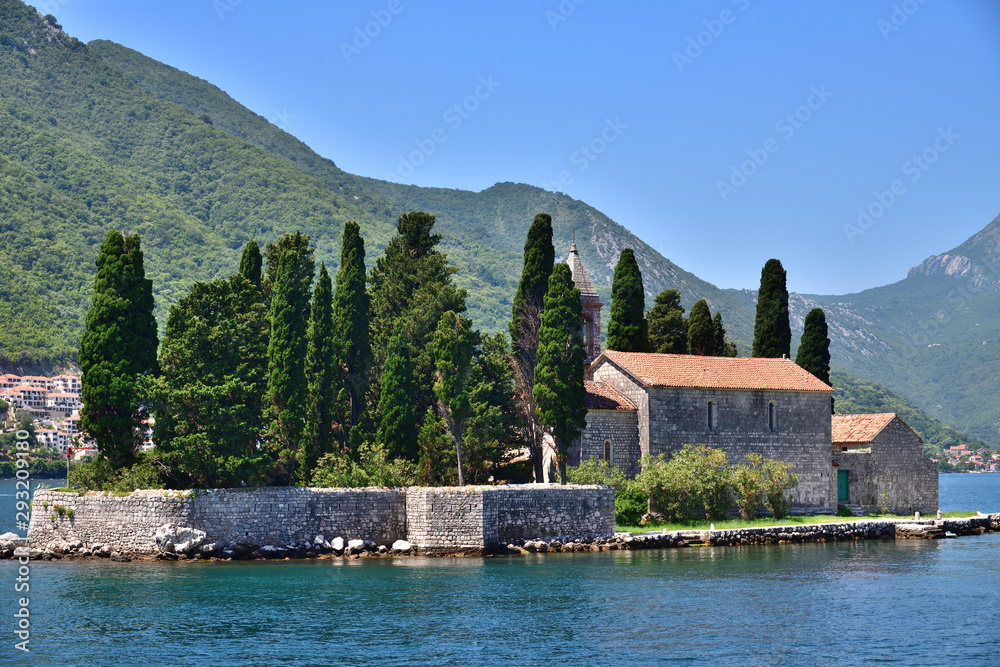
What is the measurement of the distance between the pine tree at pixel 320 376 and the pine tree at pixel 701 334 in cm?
2023

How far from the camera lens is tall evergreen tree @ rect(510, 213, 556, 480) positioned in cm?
4522

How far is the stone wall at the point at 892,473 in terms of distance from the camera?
49156 mm

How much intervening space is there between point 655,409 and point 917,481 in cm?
1395

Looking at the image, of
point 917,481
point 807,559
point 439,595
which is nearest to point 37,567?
point 439,595

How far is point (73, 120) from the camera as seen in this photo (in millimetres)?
191750

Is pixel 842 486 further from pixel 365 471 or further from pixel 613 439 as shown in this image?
pixel 365 471

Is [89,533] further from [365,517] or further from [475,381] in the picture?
[475,381]

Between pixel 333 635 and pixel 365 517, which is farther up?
pixel 365 517

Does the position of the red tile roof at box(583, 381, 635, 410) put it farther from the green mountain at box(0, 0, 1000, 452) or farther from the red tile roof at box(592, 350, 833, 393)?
the green mountain at box(0, 0, 1000, 452)

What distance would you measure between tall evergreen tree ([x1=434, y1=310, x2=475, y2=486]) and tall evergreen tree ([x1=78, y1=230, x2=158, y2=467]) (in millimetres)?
10427

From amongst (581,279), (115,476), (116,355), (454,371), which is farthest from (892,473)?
(116,355)

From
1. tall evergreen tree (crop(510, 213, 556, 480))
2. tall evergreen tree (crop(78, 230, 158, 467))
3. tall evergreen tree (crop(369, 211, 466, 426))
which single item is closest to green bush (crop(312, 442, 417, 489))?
tall evergreen tree (crop(369, 211, 466, 426))

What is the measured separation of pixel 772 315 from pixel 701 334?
355 centimetres

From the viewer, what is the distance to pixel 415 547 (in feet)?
122
